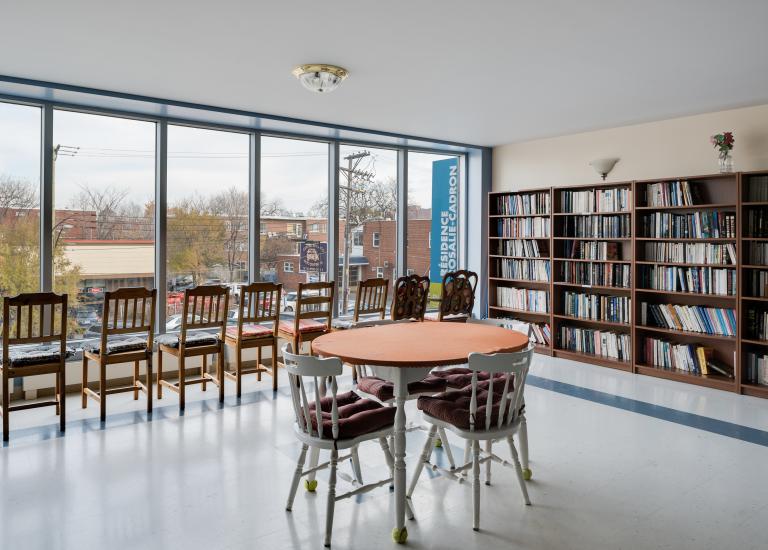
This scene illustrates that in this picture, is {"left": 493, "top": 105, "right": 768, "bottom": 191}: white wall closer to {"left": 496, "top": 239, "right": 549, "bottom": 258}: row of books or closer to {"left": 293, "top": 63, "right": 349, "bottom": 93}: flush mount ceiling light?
{"left": 496, "top": 239, "right": 549, "bottom": 258}: row of books

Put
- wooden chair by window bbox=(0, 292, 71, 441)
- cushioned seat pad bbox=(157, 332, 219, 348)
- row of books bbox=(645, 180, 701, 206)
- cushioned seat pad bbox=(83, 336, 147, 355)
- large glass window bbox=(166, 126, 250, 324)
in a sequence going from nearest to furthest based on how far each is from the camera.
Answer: wooden chair by window bbox=(0, 292, 71, 441) → cushioned seat pad bbox=(83, 336, 147, 355) → cushioned seat pad bbox=(157, 332, 219, 348) → row of books bbox=(645, 180, 701, 206) → large glass window bbox=(166, 126, 250, 324)

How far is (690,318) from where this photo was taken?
5.53m

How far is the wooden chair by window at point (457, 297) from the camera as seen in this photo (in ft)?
20.2

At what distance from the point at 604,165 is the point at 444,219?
2317mm

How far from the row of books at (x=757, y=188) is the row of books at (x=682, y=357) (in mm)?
1472

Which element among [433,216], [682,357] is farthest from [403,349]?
[433,216]

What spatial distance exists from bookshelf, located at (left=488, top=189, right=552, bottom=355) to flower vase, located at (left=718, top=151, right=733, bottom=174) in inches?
73.0

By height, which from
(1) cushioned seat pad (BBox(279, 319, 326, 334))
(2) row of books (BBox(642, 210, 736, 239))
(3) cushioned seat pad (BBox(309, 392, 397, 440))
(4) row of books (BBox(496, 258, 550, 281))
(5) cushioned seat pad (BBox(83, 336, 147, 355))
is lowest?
(3) cushioned seat pad (BBox(309, 392, 397, 440))

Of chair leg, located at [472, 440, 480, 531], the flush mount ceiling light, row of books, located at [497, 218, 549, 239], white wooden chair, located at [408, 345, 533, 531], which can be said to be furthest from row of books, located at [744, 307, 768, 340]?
the flush mount ceiling light

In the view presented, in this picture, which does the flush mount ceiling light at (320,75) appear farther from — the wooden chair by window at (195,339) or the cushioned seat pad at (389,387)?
the cushioned seat pad at (389,387)

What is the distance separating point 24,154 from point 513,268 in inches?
214

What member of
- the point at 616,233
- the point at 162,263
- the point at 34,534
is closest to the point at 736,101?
the point at 616,233

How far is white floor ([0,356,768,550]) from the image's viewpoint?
261cm

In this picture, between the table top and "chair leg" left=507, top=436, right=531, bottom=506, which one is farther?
"chair leg" left=507, top=436, right=531, bottom=506
